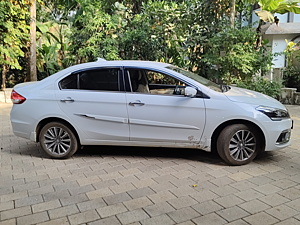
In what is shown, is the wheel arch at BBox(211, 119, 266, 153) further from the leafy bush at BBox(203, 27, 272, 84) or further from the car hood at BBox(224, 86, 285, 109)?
the leafy bush at BBox(203, 27, 272, 84)

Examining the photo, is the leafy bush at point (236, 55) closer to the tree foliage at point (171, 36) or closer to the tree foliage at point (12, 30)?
the tree foliage at point (171, 36)

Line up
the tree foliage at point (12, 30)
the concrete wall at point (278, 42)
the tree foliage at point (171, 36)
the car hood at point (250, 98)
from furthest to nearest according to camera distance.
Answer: the concrete wall at point (278, 42), the tree foliage at point (12, 30), the tree foliage at point (171, 36), the car hood at point (250, 98)

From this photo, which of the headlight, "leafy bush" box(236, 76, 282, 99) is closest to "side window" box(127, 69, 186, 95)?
the headlight

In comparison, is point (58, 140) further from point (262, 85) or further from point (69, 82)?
point (262, 85)

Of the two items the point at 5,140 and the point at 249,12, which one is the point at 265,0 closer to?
the point at 249,12

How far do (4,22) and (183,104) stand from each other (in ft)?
26.3

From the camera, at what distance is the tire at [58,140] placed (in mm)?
4969

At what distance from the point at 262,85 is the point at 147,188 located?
6.16 m

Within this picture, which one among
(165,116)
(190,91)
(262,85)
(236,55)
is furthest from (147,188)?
(262,85)

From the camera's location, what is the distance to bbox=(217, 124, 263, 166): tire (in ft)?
14.7

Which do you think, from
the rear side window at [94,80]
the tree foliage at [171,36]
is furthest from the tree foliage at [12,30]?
the rear side window at [94,80]

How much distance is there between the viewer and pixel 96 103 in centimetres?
477

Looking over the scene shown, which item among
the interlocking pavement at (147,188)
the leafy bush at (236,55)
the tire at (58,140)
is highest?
the leafy bush at (236,55)

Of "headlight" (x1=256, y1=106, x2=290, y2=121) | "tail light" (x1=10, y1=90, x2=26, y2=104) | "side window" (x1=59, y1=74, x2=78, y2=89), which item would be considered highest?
"side window" (x1=59, y1=74, x2=78, y2=89)
